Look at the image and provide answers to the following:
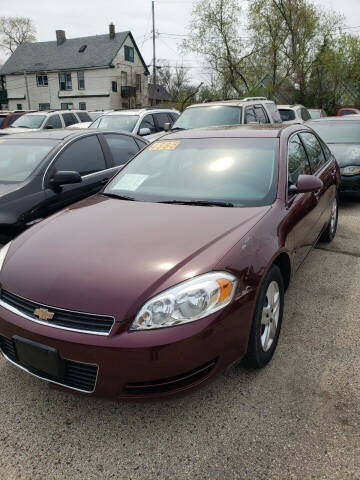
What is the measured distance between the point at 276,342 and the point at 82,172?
10.5ft

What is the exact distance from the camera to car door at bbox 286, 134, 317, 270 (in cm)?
312

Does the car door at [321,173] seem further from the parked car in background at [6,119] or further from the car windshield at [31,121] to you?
the parked car in background at [6,119]

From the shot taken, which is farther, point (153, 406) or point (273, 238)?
point (273, 238)

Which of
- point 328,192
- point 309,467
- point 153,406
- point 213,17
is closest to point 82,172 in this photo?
point 328,192

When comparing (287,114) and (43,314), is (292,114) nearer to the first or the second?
(287,114)

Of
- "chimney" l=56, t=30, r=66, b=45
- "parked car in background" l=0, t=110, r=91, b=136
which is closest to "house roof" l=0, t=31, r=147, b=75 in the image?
"chimney" l=56, t=30, r=66, b=45

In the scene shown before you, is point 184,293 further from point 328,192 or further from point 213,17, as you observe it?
point 213,17

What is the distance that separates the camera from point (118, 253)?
2.33 m

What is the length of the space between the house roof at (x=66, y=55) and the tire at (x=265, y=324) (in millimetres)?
41282

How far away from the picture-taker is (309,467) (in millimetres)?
1931

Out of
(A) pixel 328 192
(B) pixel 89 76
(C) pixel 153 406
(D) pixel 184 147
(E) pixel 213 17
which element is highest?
(E) pixel 213 17

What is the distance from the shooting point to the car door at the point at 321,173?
4094 millimetres

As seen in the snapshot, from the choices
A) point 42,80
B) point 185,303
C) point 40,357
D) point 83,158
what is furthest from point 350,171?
point 42,80

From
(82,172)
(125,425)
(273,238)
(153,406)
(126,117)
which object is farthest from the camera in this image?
(126,117)
